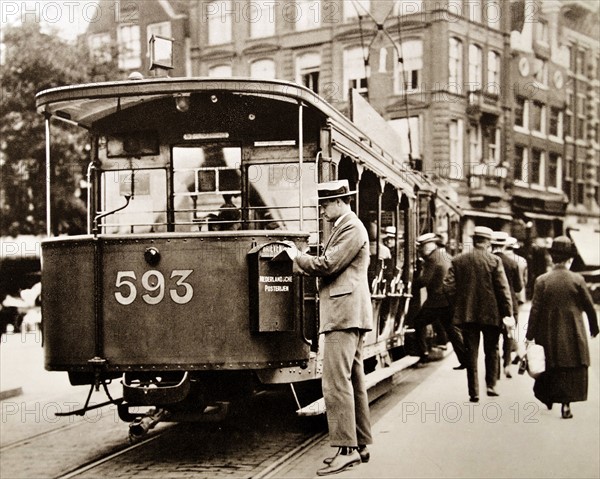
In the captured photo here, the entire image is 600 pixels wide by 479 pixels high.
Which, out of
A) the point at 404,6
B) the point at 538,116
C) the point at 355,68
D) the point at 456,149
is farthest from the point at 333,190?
the point at 355,68

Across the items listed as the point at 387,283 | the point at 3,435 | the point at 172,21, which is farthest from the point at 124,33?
the point at 3,435

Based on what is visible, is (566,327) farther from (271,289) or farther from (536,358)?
(271,289)

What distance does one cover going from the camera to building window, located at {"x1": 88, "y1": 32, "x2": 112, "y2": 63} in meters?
18.7

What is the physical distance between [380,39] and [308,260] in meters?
11.8

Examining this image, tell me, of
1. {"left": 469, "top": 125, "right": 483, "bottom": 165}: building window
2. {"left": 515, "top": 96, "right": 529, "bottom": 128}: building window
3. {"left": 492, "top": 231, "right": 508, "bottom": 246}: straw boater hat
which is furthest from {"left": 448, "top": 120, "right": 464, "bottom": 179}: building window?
{"left": 515, "top": 96, "right": 529, "bottom": 128}: building window

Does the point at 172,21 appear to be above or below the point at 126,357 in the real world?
above

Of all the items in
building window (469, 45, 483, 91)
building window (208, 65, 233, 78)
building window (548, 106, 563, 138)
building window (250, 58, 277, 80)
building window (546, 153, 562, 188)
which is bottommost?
building window (546, 153, 562, 188)

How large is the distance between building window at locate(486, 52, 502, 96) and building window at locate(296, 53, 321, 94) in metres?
8.74

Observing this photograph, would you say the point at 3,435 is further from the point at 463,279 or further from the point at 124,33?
the point at 124,33

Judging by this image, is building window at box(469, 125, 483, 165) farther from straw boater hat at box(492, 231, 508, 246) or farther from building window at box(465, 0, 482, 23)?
building window at box(465, 0, 482, 23)

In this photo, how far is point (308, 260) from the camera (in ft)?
18.6

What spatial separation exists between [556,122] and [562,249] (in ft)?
3.74

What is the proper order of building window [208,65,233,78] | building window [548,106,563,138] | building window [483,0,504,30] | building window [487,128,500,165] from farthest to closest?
1. building window [208,65,233,78]
2. building window [487,128,500,165]
3. building window [483,0,504,30]
4. building window [548,106,563,138]

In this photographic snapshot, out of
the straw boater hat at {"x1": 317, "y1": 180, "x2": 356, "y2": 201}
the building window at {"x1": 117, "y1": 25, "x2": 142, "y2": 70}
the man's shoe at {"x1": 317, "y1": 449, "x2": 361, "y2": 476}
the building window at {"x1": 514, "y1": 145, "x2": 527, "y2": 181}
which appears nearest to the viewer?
the man's shoe at {"x1": 317, "y1": 449, "x2": 361, "y2": 476}
